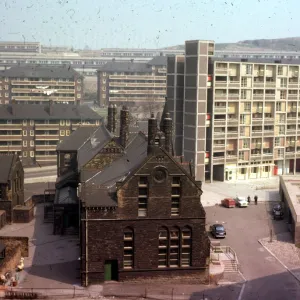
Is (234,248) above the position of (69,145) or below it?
below

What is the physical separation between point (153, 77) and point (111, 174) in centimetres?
13102

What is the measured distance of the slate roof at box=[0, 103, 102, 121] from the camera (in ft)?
312

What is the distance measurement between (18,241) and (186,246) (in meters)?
13.5

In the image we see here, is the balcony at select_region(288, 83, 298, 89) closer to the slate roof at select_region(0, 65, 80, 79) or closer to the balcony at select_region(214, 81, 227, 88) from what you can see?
the balcony at select_region(214, 81, 227, 88)

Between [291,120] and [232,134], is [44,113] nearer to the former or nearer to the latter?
[232,134]

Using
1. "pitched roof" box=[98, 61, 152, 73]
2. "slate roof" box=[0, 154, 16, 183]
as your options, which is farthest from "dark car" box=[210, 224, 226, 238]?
"pitched roof" box=[98, 61, 152, 73]

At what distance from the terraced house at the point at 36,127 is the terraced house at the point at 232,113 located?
22.9 m

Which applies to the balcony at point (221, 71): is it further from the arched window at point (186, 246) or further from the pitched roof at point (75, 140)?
the arched window at point (186, 246)

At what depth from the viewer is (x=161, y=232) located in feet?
130

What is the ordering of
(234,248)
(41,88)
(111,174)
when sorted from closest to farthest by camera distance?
(111,174)
(234,248)
(41,88)

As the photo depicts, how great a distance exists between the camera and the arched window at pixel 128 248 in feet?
128

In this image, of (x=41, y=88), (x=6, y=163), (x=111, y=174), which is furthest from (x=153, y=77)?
(x=111, y=174)

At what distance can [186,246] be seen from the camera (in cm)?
3997

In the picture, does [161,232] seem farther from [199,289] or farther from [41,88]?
[41,88]
